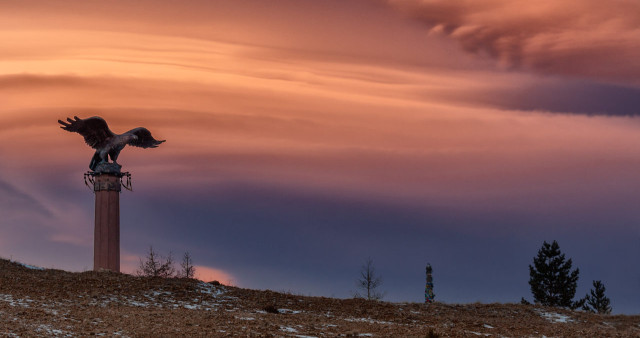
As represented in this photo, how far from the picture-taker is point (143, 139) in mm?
48688

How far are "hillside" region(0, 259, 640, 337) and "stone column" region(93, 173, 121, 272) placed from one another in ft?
16.6

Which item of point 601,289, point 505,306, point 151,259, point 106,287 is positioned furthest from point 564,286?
point 106,287

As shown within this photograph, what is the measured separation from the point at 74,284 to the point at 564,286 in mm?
46276

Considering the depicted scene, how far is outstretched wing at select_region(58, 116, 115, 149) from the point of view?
147 ft

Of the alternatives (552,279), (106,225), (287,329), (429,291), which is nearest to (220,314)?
(287,329)

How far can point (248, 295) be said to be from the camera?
3688 centimetres

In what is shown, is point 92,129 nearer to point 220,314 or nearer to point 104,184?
point 104,184

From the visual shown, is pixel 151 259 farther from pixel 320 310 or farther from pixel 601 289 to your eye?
pixel 601 289

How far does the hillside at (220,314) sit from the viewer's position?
26.1 meters

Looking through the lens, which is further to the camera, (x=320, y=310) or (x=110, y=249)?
(x=110, y=249)

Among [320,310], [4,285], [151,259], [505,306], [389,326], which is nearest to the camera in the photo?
[389,326]

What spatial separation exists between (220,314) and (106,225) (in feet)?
55.6

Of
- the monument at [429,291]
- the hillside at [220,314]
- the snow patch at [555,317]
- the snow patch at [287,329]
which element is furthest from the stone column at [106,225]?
the snow patch at [555,317]

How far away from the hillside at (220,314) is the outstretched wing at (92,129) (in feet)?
26.9
